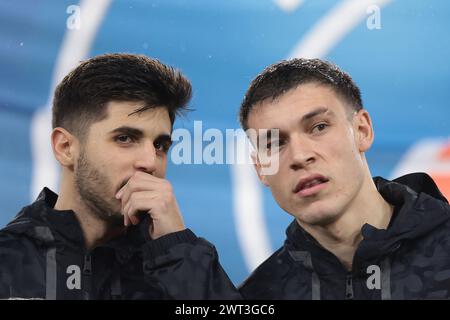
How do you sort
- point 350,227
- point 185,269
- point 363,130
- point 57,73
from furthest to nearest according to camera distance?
point 57,73
point 363,130
point 350,227
point 185,269

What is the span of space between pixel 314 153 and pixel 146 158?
504 millimetres

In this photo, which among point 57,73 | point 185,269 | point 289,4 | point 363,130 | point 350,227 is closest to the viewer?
point 185,269

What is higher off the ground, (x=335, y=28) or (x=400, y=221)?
(x=335, y=28)

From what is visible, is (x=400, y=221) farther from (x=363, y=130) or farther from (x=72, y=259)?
(x=72, y=259)

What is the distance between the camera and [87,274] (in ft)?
6.48

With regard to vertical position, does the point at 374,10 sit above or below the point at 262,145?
above

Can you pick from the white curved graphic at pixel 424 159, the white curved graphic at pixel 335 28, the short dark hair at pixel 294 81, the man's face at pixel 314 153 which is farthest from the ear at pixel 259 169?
the white curved graphic at pixel 424 159

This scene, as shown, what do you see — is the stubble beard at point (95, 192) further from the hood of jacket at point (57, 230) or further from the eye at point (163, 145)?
the eye at point (163, 145)

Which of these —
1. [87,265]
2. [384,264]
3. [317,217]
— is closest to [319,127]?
[317,217]

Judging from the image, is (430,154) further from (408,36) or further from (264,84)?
(264,84)

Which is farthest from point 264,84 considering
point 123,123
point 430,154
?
point 430,154

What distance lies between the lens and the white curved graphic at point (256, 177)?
244 centimetres

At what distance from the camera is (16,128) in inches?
97.5

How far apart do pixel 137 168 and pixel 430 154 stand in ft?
3.92
